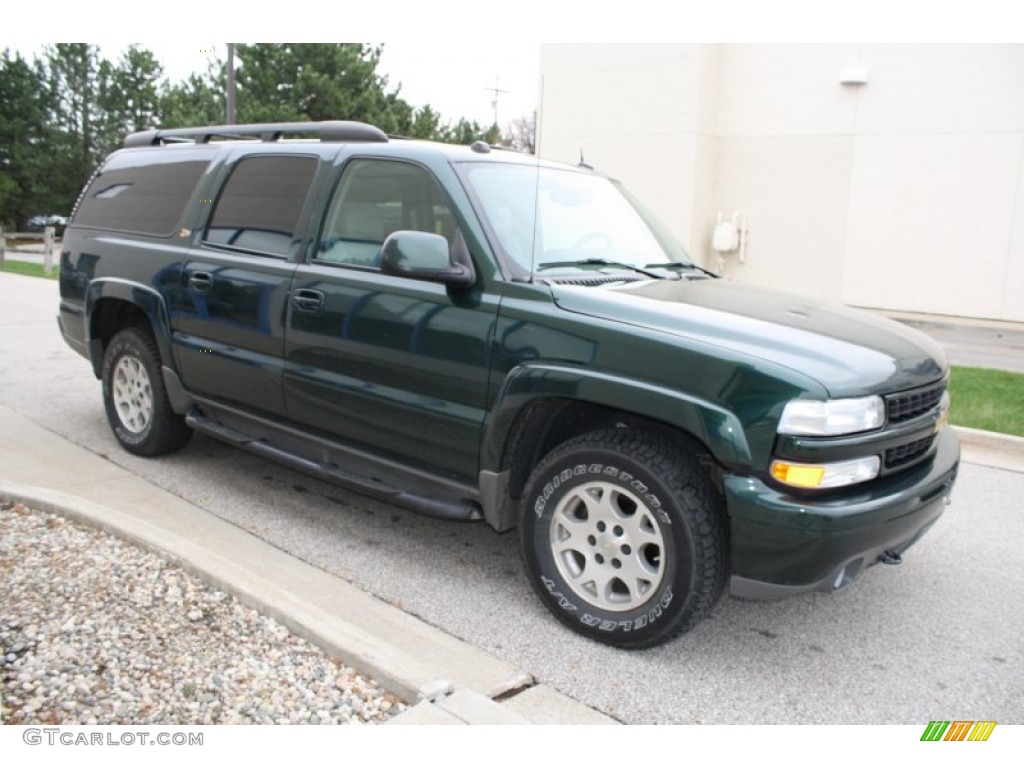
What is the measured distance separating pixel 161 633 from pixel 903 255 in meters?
14.2

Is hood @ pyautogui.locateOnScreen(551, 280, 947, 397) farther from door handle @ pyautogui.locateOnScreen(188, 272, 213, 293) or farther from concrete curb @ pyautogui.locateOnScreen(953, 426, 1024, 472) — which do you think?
concrete curb @ pyautogui.locateOnScreen(953, 426, 1024, 472)

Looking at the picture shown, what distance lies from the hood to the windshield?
1.04ft

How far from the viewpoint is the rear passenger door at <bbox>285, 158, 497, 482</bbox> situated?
3.72 meters

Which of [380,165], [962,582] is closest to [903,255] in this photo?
[962,582]

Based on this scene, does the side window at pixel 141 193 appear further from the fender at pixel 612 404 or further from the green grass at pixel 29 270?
the green grass at pixel 29 270

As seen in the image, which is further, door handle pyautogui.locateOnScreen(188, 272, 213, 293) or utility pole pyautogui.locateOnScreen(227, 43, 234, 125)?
utility pole pyautogui.locateOnScreen(227, 43, 234, 125)

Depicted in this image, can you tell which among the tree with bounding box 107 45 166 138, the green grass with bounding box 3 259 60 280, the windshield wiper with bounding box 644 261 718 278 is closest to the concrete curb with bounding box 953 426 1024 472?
the windshield wiper with bounding box 644 261 718 278

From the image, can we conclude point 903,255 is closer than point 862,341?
No

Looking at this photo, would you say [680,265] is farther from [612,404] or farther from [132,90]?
[132,90]

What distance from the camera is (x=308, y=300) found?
167 inches

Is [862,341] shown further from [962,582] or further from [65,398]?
[65,398]

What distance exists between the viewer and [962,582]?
420 cm

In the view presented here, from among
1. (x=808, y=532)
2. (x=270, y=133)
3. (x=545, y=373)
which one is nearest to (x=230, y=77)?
(x=270, y=133)

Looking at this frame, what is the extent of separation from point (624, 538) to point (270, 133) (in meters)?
3.19
